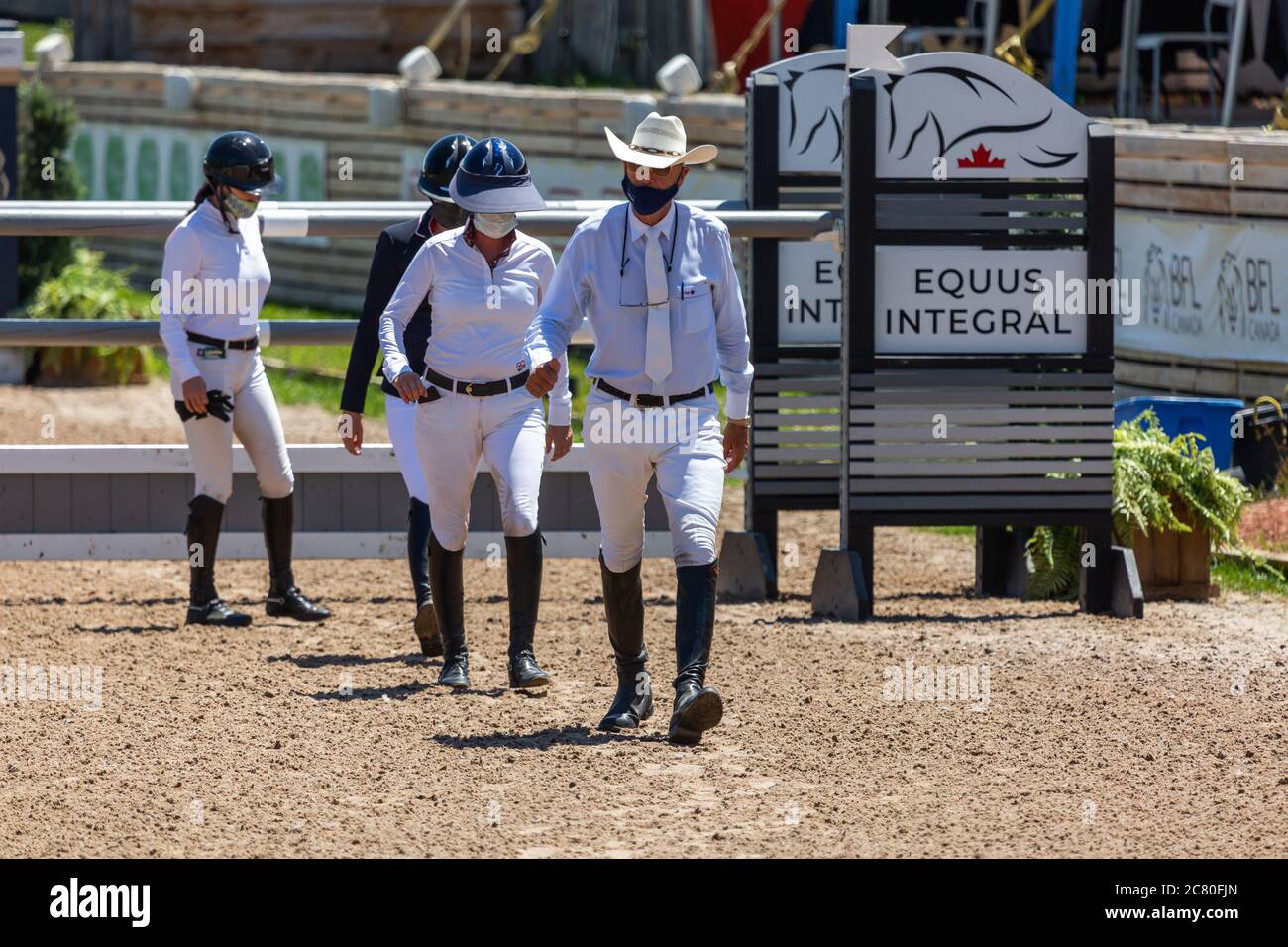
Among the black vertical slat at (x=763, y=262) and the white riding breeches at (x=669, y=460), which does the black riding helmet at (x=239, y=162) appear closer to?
the black vertical slat at (x=763, y=262)

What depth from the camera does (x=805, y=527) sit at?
1192 cm

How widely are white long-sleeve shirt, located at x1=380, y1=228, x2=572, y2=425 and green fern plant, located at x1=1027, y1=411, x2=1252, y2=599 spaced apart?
313 centimetres

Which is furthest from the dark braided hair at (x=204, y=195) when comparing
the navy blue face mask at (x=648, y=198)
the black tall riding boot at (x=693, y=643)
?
the black tall riding boot at (x=693, y=643)

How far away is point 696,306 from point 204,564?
10.4ft

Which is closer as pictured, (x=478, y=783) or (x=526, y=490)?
(x=478, y=783)

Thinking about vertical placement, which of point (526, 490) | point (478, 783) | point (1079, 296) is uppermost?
point (1079, 296)

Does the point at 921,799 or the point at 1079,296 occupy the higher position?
the point at 1079,296

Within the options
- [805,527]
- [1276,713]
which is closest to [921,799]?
[1276,713]

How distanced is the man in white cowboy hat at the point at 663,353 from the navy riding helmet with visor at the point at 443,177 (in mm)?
1146

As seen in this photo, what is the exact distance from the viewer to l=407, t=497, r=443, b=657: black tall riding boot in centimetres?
832
